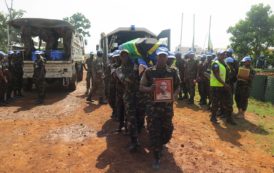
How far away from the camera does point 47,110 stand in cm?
933

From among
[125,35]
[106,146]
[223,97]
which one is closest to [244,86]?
[223,97]

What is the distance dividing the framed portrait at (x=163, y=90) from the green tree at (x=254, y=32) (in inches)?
1042

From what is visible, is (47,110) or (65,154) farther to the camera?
(47,110)

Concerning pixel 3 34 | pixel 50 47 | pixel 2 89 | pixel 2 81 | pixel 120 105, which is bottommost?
pixel 2 89

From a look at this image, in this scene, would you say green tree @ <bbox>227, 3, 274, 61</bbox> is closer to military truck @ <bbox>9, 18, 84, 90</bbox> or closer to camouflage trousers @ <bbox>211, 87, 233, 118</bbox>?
military truck @ <bbox>9, 18, 84, 90</bbox>

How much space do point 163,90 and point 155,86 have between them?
5.4 inches

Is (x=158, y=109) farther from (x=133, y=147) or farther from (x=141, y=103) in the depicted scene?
(x=133, y=147)

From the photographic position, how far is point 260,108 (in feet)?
34.9

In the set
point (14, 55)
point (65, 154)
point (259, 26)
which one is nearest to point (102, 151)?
point (65, 154)

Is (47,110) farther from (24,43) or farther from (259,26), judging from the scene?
(259,26)

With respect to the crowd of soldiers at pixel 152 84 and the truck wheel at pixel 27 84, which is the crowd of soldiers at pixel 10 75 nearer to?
the crowd of soldiers at pixel 152 84

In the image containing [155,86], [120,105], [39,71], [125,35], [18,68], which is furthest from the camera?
[125,35]

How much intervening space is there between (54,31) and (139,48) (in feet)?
30.0

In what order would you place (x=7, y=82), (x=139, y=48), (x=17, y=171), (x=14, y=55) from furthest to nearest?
(x=14, y=55), (x=7, y=82), (x=139, y=48), (x=17, y=171)
